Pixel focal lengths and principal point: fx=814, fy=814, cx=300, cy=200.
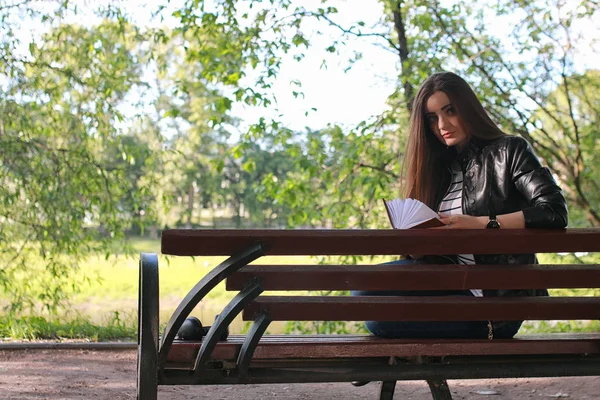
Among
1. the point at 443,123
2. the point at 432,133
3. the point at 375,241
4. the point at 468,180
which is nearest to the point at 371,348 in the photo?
the point at 375,241

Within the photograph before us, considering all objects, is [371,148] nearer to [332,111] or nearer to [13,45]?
[332,111]

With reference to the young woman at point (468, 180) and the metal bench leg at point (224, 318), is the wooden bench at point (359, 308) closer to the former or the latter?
the metal bench leg at point (224, 318)

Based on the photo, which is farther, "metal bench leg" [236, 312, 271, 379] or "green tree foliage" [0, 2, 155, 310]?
"green tree foliage" [0, 2, 155, 310]

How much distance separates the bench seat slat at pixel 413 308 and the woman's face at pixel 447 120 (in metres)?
0.90

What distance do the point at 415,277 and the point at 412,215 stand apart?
263 mm

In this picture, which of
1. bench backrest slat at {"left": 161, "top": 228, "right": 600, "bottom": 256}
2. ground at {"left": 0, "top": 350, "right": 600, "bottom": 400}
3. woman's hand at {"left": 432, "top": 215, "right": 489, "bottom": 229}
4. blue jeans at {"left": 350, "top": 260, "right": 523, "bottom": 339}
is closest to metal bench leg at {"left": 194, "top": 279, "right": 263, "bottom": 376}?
bench backrest slat at {"left": 161, "top": 228, "right": 600, "bottom": 256}

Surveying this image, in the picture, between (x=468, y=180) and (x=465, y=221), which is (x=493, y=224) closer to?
(x=465, y=221)

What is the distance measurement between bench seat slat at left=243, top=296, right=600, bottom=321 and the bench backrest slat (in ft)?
0.61

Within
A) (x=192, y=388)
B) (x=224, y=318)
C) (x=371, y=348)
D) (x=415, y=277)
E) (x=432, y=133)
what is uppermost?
(x=432, y=133)

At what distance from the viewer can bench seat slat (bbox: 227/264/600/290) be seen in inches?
105

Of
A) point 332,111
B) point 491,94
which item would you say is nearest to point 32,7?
point 332,111

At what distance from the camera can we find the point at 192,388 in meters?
5.04

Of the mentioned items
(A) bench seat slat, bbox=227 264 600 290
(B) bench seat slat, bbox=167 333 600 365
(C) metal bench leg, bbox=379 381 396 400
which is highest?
(A) bench seat slat, bbox=227 264 600 290

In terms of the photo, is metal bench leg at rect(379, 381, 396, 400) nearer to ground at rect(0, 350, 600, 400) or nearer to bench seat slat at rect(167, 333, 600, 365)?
bench seat slat at rect(167, 333, 600, 365)
